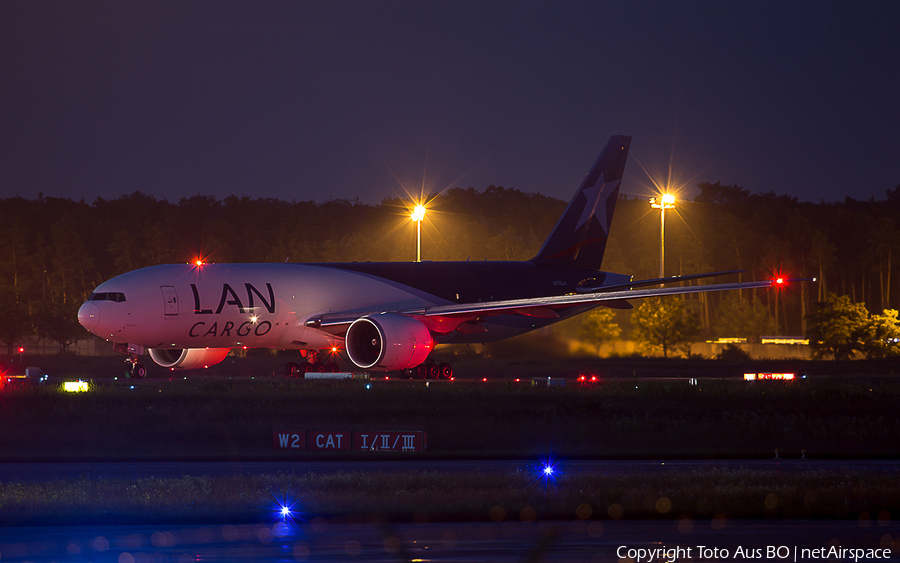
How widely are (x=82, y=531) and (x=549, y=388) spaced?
22081 millimetres

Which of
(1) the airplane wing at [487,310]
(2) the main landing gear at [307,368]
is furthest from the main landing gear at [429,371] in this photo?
(2) the main landing gear at [307,368]

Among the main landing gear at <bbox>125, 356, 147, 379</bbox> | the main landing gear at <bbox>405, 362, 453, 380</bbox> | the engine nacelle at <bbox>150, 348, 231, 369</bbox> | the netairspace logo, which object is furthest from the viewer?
the engine nacelle at <bbox>150, 348, 231, 369</bbox>

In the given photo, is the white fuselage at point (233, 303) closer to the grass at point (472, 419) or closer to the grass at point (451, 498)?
the grass at point (472, 419)

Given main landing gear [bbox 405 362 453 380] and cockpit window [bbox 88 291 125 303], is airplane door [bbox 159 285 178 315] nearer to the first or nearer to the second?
cockpit window [bbox 88 291 125 303]

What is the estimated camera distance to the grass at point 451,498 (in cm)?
1705

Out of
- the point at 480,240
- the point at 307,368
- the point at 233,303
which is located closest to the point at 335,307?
the point at 307,368

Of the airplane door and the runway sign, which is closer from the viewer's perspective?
the runway sign

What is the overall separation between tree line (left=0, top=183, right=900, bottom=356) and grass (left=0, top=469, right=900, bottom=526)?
81729 mm

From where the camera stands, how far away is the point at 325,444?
28328mm

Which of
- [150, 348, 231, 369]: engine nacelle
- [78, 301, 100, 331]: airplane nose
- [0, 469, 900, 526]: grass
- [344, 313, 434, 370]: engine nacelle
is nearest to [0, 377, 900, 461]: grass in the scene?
[344, 313, 434, 370]: engine nacelle

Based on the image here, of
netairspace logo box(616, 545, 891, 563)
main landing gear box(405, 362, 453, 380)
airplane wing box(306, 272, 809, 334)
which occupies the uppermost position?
airplane wing box(306, 272, 809, 334)

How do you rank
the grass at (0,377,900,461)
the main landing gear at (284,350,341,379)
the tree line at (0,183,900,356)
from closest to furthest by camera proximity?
the grass at (0,377,900,461) < the main landing gear at (284,350,341,379) < the tree line at (0,183,900,356)

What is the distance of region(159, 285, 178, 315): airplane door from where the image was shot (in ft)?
130

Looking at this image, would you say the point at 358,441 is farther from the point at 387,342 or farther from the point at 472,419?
the point at 387,342
